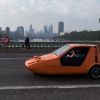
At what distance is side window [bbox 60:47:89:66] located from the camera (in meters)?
12.2

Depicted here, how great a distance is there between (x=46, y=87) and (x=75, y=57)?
89.8 inches

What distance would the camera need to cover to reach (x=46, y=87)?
10.5 meters

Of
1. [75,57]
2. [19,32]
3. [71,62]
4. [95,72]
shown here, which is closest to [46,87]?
[71,62]

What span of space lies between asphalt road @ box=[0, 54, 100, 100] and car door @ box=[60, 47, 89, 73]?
14.1 inches

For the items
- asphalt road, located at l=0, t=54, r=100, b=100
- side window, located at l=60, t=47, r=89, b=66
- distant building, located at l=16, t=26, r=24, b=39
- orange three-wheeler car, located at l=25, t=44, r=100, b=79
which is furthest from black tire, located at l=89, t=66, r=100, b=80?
distant building, located at l=16, t=26, r=24, b=39

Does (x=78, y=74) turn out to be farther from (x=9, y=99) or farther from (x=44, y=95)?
(x=9, y=99)

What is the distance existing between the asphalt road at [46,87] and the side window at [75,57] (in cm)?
57

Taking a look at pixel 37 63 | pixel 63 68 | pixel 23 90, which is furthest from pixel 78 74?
pixel 23 90

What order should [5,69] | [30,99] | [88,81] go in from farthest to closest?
[5,69] → [88,81] → [30,99]

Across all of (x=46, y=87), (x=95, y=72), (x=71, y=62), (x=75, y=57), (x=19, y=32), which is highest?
(x=19, y=32)

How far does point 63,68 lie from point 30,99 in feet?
11.9

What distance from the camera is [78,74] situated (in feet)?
40.8

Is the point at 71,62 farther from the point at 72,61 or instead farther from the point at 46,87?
the point at 46,87

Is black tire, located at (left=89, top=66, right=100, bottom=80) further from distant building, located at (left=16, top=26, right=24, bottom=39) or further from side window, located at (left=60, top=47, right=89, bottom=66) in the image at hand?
distant building, located at (left=16, top=26, right=24, bottom=39)
